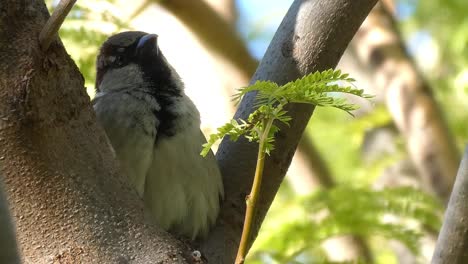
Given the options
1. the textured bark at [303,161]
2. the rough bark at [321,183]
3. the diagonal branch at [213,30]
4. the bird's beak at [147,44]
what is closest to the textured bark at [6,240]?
the bird's beak at [147,44]

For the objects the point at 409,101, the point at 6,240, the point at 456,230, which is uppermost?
the point at 409,101

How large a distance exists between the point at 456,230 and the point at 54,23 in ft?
3.30

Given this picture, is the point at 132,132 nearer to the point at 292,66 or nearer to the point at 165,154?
the point at 165,154

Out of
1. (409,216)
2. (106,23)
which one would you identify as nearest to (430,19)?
(409,216)

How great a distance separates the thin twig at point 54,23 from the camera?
1488 millimetres

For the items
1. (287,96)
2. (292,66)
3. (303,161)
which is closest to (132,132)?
(292,66)

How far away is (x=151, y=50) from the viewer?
2619 mm

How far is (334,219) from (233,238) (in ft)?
3.58

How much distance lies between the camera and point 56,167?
1.59m

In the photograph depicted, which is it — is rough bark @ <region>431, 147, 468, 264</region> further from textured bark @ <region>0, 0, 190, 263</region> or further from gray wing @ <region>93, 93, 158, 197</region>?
gray wing @ <region>93, 93, 158, 197</region>

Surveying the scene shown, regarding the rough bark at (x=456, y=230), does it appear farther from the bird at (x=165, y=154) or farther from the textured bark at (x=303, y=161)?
the textured bark at (x=303, y=161)

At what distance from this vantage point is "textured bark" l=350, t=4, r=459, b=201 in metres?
3.98

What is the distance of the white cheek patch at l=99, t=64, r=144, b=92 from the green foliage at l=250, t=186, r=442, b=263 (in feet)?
2.67

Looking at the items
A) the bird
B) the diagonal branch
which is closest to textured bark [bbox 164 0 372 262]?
the diagonal branch
